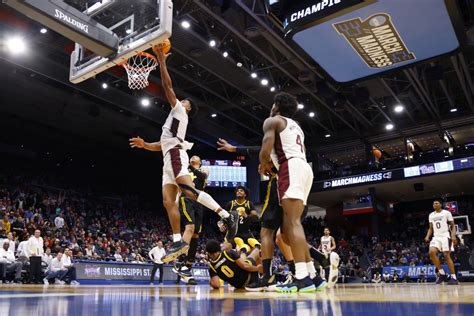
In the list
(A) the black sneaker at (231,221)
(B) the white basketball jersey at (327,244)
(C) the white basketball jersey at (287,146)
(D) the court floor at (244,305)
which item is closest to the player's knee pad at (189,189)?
(A) the black sneaker at (231,221)

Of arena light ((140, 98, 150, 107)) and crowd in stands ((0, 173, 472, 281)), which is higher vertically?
arena light ((140, 98, 150, 107))

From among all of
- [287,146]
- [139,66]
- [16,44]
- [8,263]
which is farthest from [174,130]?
[16,44]

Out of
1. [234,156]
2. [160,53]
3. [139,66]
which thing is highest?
[234,156]

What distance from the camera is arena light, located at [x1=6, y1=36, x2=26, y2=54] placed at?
1332 cm

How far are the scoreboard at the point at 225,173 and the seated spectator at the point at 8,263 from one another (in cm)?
1285

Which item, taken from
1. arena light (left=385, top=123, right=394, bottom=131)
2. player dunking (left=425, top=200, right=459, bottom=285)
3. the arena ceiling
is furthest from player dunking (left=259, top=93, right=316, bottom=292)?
arena light (left=385, top=123, right=394, bottom=131)

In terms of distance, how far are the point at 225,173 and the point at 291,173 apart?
19928mm

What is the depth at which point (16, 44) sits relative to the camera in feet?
44.3

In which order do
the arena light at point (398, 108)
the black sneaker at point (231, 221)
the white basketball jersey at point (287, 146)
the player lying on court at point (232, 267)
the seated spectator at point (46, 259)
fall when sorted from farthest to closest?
the arena light at point (398, 108) → the seated spectator at point (46, 259) → the player lying on court at point (232, 267) → the black sneaker at point (231, 221) → the white basketball jersey at point (287, 146)

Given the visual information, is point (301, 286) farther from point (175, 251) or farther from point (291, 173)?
point (175, 251)

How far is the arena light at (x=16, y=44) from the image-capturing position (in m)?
13.3

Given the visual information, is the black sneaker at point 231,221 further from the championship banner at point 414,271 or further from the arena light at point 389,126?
the arena light at point 389,126

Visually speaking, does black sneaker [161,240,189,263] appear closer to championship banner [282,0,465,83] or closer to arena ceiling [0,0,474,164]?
championship banner [282,0,465,83]

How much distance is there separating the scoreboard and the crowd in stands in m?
3.03
